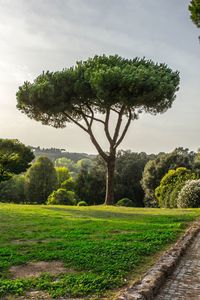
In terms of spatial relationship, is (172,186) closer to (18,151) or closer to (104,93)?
(104,93)

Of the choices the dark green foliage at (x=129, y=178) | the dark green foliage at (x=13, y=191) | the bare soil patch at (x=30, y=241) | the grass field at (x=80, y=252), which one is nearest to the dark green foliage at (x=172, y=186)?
the dark green foliage at (x=129, y=178)

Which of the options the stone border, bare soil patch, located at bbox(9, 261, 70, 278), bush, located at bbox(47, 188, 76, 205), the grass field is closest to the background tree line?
bush, located at bbox(47, 188, 76, 205)

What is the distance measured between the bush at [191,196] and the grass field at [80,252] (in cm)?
1441

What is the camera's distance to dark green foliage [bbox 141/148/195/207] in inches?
1855

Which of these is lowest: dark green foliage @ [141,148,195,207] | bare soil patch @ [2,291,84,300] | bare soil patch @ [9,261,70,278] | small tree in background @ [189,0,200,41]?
bare soil patch @ [2,291,84,300]

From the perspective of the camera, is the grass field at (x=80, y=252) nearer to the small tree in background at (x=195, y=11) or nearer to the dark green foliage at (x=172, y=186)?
the small tree in background at (x=195, y=11)

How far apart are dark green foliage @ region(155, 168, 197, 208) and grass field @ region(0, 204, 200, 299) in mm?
19067

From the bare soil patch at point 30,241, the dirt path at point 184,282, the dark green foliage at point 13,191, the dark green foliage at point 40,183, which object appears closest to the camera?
the dirt path at point 184,282

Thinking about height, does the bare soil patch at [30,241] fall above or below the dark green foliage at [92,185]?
below

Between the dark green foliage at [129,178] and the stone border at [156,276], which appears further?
the dark green foliage at [129,178]

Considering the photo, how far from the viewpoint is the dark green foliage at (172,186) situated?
32.4 metres

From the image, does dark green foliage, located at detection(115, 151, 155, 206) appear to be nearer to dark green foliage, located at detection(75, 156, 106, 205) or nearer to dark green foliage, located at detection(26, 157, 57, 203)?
dark green foliage, located at detection(75, 156, 106, 205)

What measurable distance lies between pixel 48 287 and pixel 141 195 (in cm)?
4647

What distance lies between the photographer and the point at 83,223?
14.2m
